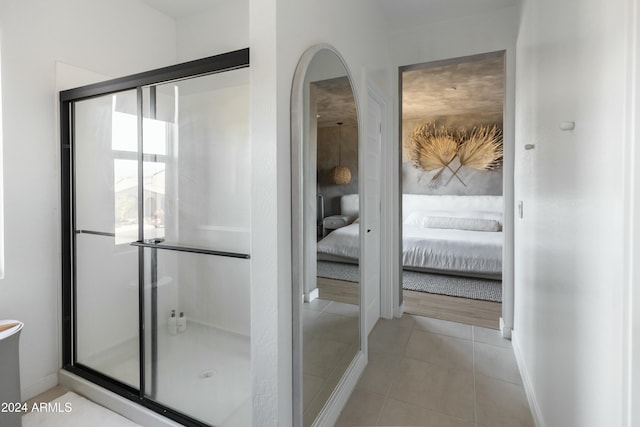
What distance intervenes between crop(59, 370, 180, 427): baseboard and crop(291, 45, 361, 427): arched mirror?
0.77m

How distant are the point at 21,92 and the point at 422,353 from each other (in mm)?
3079

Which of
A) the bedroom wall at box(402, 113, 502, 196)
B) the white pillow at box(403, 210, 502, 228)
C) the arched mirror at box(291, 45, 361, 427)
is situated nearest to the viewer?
the arched mirror at box(291, 45, 361, 427)

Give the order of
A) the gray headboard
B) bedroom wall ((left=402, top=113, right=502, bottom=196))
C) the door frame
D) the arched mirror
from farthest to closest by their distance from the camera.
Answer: bedroom wall ((left=402, top=113, right=502, bottom=196)) < the door frame < the gray headboard < the arched mirror

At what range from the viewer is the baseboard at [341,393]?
1578 mm

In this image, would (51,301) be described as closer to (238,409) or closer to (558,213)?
(238,409)

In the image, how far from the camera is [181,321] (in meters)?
1.80

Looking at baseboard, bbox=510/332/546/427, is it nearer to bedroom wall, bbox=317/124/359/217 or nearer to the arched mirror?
the arched mirror

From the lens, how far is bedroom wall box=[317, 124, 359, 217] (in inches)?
64.1

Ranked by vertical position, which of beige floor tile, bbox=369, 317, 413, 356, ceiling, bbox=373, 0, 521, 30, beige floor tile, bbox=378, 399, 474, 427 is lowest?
beige floor tile, bbox=378, 399, 474, 427

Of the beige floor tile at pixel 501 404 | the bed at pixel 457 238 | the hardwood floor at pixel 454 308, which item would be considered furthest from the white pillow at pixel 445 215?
the beige floor tile at pixel 501 404

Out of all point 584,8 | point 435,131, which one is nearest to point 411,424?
point 584,8

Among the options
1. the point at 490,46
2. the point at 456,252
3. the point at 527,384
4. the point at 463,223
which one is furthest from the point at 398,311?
the point at 463,223

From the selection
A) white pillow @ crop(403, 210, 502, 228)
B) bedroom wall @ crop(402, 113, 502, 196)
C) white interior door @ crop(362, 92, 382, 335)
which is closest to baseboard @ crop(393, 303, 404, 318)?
white interior door @ crop(362, 92, 382, 335)

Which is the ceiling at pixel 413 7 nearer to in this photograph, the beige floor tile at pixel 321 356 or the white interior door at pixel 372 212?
the white interior door at pixel 372 212
